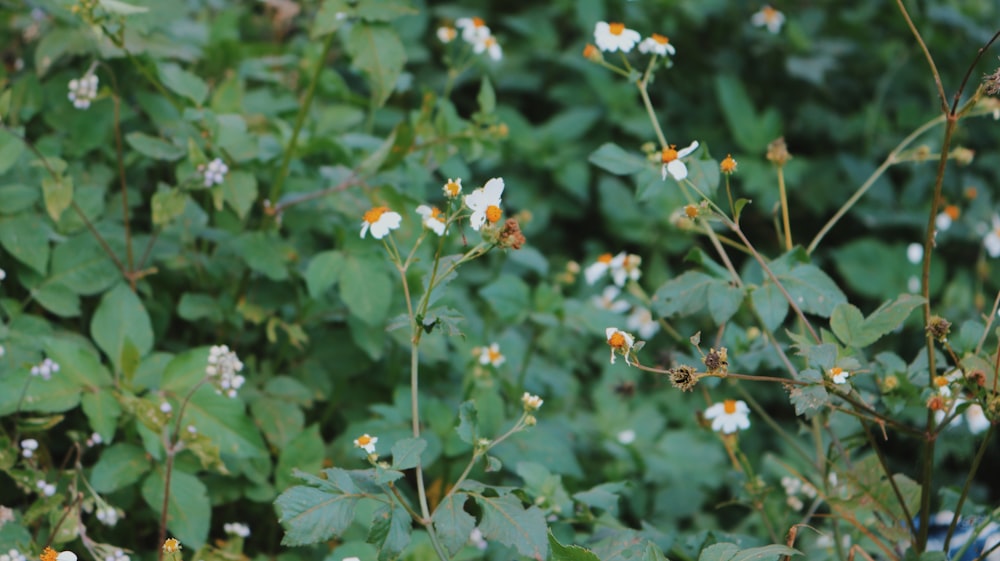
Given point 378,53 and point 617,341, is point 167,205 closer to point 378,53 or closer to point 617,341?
point 378,53

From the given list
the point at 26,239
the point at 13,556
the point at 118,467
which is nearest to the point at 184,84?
the point at 26,239

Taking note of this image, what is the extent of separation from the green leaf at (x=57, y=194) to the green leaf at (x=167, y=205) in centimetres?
15

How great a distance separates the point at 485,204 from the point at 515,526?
0.41 metres

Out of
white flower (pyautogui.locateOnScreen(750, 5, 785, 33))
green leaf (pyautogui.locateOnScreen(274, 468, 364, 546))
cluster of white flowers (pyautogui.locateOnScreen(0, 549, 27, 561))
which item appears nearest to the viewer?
green leaf (pyautogui.locateOnScreen(274, 468, 364, 546))

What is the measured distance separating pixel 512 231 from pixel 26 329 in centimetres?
102

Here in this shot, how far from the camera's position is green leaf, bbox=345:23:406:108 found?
1827 mm

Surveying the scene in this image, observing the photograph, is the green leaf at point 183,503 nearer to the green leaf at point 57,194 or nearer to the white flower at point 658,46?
the green leaf at point 57,194

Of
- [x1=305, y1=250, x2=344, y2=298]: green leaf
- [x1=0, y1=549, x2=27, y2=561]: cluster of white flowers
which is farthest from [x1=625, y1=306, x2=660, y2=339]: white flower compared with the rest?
[x1=0, y1=549, x2=27, y2=561]: cluster of white flowers

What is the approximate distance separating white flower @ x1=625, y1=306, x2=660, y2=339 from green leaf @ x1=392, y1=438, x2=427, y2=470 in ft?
4.14

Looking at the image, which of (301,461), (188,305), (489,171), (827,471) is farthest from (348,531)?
(489,171)

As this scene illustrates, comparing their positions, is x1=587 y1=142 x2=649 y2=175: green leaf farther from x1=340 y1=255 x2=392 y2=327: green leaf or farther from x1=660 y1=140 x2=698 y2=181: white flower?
x1=340 y1=255 x2=392 y2=327: green leaf

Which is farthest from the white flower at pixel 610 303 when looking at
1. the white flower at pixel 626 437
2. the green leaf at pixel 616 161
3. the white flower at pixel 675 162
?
the white flower at pixel 675 162

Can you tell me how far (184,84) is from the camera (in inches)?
78.5

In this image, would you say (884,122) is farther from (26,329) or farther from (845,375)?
(26,329)
